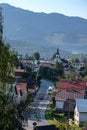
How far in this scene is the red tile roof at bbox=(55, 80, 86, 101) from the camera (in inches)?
1890

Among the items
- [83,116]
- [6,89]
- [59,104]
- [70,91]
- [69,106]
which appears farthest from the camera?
[70,91]

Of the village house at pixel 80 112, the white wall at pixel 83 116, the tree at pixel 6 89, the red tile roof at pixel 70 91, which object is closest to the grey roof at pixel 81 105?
the village house at pixel 80 112

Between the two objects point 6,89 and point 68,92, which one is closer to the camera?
point 6,89

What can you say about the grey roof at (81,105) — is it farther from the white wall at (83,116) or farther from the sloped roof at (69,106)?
the sloped roof at (69,106)

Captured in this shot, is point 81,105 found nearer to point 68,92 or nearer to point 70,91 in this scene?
point 68,92

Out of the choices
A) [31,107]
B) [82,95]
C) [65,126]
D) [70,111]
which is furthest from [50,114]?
[31,107]

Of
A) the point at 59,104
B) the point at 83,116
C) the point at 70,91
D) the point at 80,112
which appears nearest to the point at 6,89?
the point at 80,112

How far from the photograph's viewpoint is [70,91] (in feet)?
165

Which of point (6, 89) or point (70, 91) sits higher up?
point (6, 89)

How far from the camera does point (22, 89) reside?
153ft

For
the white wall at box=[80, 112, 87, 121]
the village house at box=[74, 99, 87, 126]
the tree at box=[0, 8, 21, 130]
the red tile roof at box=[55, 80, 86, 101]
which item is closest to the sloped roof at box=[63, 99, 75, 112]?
the village house at box=[74, 99, 87, 126]

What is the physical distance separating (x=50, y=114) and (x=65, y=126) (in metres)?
19.6

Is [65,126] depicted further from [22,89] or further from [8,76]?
[22,89]

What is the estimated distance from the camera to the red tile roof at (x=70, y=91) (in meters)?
48.0
